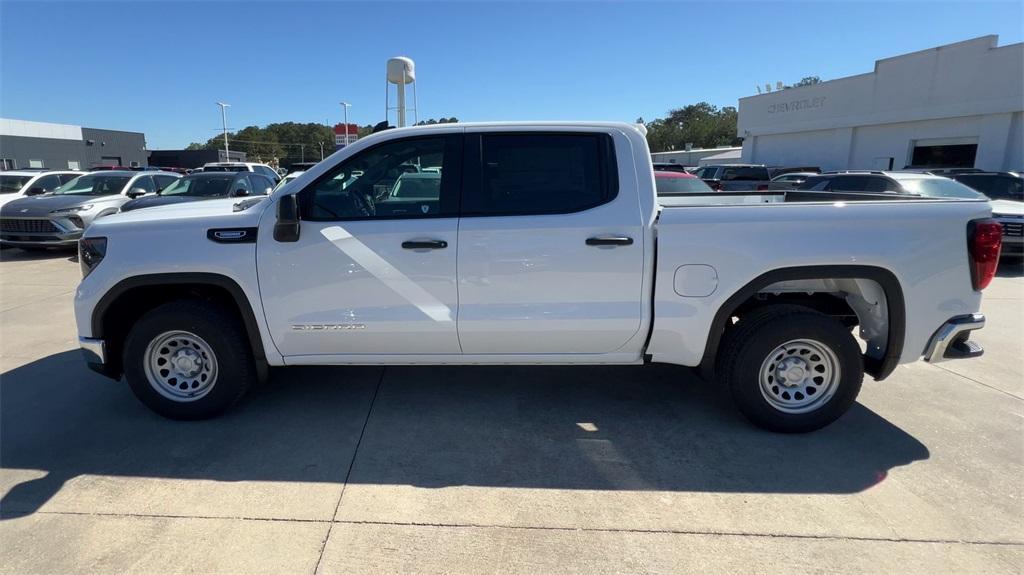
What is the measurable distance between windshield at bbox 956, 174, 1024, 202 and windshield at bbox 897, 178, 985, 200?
117 inches

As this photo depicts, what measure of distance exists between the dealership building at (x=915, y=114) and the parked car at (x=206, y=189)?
2509cm

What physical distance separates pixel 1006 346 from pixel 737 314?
3.76 metres

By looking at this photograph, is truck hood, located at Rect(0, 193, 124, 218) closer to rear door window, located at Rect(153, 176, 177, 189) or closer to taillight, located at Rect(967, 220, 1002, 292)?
rear door window, located at Rect(153, 176, 177, 189)

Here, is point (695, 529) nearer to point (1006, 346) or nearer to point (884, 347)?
point (884, 347)

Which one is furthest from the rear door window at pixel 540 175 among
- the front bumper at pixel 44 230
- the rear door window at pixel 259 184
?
the front bumper at pixel 44 230

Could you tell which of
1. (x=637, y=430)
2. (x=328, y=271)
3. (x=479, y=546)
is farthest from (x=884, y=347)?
(x=328, y=271)

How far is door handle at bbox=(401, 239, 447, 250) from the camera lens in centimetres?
346

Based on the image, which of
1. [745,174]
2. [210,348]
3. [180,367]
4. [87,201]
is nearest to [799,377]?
[210,348]

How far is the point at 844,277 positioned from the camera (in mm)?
3406

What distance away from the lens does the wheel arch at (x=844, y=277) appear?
3.39m

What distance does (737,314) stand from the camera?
3.94 metres

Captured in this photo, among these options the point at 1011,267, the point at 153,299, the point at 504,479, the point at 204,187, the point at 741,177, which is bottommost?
the point at 504,479

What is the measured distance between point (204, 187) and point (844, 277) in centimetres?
1072

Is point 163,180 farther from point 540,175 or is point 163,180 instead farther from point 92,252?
point 540,175
